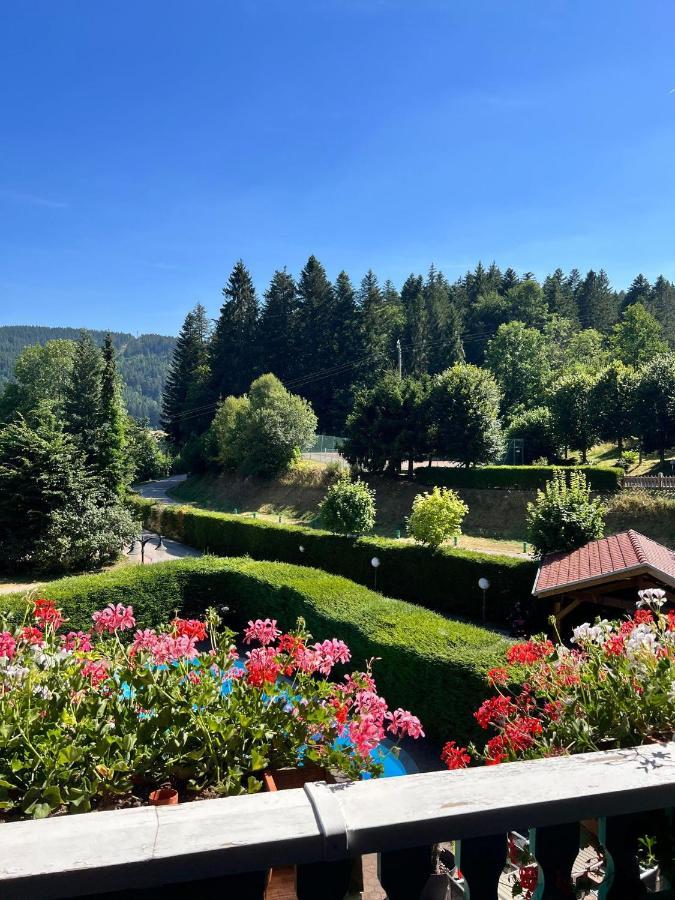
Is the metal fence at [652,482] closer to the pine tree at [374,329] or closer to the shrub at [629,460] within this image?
the shrub at [629,460]

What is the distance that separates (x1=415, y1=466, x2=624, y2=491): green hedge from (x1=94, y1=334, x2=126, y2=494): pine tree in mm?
18217

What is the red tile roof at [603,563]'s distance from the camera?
1107 cm

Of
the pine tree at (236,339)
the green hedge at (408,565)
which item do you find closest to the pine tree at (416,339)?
the pine tree at (236,339)

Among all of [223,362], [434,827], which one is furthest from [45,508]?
[223,362]

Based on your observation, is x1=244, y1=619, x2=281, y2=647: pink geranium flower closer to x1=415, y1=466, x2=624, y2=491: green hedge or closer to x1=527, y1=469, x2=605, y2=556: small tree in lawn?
x1=527, y1=469, x2=605, y2=556: small tree in lawn

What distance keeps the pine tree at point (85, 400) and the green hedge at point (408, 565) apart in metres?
13.7

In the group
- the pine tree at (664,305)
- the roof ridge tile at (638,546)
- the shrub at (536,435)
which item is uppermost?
the pine tree at (664,305)

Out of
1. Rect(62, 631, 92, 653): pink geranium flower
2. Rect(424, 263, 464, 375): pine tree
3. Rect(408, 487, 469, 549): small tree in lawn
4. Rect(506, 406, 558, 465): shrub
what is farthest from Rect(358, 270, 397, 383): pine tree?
Rect(62, 631, 92, 653): pink geranium flower

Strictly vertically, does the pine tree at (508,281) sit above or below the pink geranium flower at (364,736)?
above

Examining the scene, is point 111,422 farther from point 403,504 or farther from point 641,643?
point 641,643

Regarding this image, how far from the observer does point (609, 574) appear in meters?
11.2

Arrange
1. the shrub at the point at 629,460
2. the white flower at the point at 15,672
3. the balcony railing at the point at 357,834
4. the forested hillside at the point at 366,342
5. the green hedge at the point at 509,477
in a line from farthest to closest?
1. the forested hillside at the point at 366,342
2. the shrub at the point at 629,460
3. the green hedge at the point at 509,477
4. the white flower at the point at 15,672
5. the balcony railing at the point at 357,834

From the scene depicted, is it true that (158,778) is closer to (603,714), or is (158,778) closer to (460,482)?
(603,714)

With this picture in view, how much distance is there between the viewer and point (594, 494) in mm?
26406
